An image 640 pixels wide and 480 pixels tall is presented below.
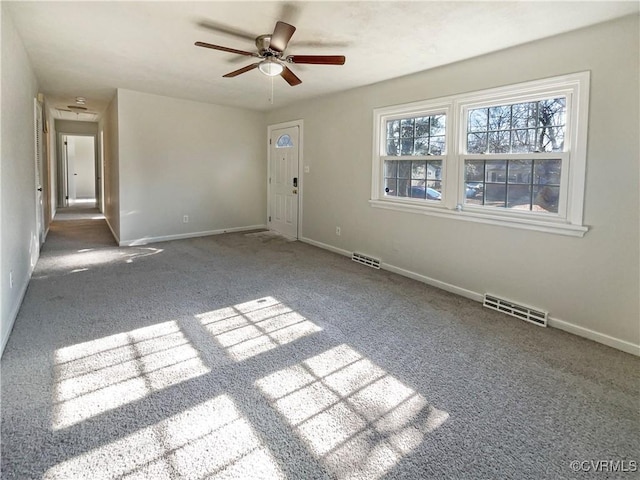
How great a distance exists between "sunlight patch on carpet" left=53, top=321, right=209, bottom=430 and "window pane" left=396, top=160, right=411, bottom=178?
306 centimetres

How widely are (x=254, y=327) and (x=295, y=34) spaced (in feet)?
7.95

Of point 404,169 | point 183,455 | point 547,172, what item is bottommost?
point 183,455

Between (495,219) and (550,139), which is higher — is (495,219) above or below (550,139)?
below

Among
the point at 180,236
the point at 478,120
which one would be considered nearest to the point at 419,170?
the point at 478,120

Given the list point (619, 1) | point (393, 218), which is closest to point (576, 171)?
point (619, 1)

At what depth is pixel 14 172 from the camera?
302 cm

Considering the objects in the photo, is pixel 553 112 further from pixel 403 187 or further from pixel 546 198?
pixel 403 187

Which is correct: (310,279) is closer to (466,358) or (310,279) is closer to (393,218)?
(393,218)

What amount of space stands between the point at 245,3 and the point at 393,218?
9.29ft

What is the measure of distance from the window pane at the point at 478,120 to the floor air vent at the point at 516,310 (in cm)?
163

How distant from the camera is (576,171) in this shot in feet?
9.54

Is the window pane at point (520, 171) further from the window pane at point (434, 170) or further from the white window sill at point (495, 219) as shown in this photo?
the window pane at point (434, 170)

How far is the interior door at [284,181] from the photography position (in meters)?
6.38

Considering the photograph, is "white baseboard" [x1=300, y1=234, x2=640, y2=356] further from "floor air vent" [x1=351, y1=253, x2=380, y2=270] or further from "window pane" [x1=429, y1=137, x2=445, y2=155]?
"window pane" [x1=429, y1=137, x2=445, y2=155]
